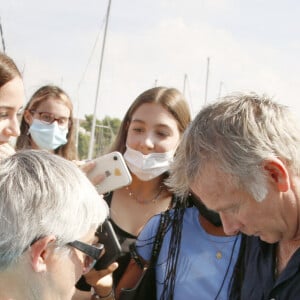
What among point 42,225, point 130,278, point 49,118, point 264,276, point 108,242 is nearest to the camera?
point 42,225

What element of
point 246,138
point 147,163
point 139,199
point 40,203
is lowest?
point 139,199

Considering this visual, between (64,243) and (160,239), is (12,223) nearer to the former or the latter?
(64,243)

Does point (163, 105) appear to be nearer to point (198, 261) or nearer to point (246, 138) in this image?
point (198, 261)

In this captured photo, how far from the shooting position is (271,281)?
190 cm

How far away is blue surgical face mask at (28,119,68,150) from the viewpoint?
388cm

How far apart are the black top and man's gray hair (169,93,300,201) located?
0.96 feet

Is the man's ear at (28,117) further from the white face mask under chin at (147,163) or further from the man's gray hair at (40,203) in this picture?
the man's gray hair at (40,203)

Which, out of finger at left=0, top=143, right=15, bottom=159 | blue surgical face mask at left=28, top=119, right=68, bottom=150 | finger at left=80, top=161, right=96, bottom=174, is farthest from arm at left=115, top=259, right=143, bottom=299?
blue surgical face mask at left=28, top=119, right=68, bottom=150

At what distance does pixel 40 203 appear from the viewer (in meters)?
1.48

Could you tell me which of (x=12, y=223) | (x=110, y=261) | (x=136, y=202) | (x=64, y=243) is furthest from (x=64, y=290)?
(x=136, y=202)

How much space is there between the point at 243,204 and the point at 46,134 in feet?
7.87

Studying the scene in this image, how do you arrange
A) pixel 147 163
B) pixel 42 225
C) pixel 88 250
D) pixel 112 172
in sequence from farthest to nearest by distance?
pixel 147 163, pixel 112 172, pixel 88 250, pixel 42 225

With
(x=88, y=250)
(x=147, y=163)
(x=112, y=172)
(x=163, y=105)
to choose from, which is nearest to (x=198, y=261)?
(x=112, y=172)

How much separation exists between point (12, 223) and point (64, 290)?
12.0 inches
